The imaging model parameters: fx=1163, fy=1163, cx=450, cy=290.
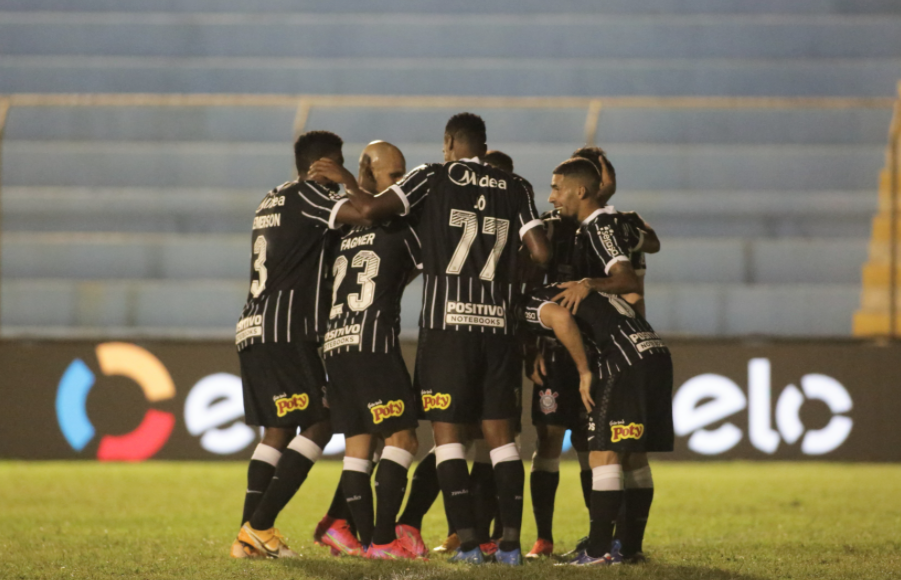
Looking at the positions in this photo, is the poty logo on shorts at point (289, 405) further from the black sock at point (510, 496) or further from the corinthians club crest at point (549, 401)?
the corinthians club crest at point (549, 401)

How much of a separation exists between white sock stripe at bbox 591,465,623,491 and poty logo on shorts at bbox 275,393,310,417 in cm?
144

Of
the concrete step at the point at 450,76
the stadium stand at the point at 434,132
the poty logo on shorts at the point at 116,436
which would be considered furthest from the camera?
the concrete step at the point at 450,76

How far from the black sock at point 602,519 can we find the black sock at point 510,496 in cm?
33

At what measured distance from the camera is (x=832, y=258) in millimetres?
11547

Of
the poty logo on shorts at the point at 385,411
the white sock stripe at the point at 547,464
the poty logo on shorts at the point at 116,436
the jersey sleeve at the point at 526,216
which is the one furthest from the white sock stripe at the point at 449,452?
the poty logo on shorts at the point at 116,436

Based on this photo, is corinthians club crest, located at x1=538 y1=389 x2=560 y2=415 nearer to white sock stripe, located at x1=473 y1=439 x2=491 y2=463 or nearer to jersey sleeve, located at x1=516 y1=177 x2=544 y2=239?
white sock stripe, located at x1=473 y1=439 x2=491 y2=463

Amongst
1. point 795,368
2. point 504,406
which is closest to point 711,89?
point 795,368

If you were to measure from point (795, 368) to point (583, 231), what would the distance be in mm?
5060

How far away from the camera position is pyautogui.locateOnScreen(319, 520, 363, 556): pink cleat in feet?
18.1

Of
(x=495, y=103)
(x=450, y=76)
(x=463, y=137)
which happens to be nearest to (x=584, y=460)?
(x=463, y=137)

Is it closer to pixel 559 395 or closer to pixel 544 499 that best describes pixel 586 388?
pixel 559 395

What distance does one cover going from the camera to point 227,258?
12203mm

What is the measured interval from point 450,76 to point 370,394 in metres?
9.97

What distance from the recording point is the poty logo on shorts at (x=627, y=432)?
5066 millimetres
